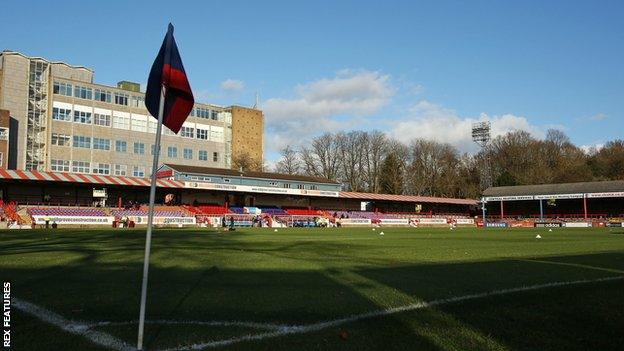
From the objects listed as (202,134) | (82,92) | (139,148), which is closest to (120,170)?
(139,148)

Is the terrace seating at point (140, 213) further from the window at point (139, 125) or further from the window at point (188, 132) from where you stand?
the window at point (188, 132)

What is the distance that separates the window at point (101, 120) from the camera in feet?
271

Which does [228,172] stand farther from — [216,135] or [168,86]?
[168,86]

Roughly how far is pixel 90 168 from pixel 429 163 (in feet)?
226

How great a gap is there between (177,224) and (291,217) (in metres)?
16.9

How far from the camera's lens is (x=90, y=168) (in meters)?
81.9

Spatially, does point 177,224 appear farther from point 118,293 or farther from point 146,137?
point 118,293

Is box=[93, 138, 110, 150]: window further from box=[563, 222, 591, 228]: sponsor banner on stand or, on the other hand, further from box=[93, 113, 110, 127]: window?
box=[563, 222, 591, 228]: sponsor banner on stand

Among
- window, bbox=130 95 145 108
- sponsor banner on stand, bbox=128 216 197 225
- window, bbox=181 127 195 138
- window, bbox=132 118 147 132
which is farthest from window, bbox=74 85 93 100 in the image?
sponsor banner on stand, bbox=128 216 197 225

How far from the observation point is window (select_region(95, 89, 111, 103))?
83312 mm

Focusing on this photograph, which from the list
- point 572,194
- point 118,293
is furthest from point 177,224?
point 572,194

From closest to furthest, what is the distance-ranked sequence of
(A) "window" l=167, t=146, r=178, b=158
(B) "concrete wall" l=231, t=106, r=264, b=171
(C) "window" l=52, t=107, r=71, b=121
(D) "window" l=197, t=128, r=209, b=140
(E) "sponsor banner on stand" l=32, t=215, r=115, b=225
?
(E) "sponsor banner on stand" l=32, t=215, r=115, b=225, (C) "window" l=52, t=107, r=71, b=121, (A) "window" l=167, t=146, r=178, b=158, (D) "window" l=197, t=128, r=209, b=140, (B) "concrete wall" l=231, t=106, r=264, b=171

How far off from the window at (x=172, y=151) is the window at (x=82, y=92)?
15.5 m

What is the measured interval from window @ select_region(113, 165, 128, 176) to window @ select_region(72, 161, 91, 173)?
421cm
